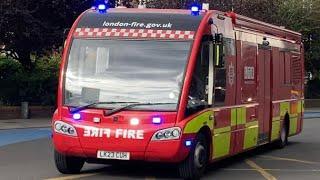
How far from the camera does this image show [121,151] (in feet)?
32.2

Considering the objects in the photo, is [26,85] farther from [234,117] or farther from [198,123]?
[198,123]

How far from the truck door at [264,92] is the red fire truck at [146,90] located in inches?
87.6

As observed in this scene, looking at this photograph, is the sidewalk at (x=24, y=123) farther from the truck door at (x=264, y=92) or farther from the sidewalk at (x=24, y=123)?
the truck door at (x=264, y=92)

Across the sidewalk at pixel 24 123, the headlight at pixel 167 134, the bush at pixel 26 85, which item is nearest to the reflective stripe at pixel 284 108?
the headlight at pixel 167 134

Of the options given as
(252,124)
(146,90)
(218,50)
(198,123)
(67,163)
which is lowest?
(67,163)

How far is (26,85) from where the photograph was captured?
83.3ft

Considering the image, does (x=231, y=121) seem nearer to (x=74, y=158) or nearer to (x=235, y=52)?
(x=235, y=52)

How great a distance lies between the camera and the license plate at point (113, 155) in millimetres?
9812

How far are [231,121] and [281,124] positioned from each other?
436 cm

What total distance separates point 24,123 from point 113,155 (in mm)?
13282

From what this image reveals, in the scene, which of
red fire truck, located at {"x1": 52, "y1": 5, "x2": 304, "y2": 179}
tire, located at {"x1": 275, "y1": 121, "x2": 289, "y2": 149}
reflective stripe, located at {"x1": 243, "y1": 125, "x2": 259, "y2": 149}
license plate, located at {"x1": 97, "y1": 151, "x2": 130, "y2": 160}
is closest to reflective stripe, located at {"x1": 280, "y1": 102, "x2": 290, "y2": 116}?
tire, located at {"x1": 275, "y1": 121, "x2": 289, "y2": 149}

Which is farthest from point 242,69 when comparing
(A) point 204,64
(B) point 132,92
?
(B) point 132,92

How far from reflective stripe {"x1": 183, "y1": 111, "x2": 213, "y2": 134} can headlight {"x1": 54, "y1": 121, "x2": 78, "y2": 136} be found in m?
1.74

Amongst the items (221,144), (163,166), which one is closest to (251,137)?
(221,144)
